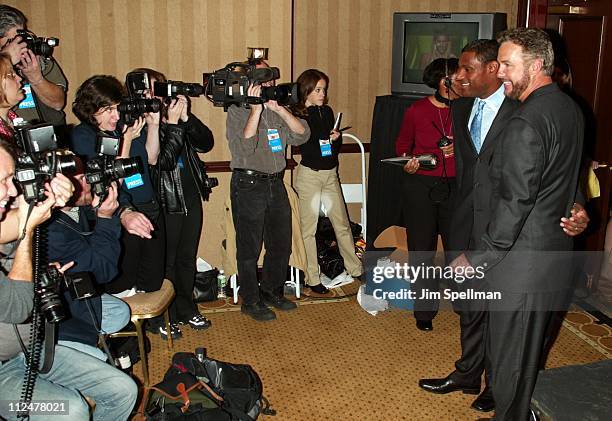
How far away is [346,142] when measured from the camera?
4961mm

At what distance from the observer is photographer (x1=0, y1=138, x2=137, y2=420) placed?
6.40 ft

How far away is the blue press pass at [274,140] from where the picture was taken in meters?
3.76

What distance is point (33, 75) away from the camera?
3406 mm

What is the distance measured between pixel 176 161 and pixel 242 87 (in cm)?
56

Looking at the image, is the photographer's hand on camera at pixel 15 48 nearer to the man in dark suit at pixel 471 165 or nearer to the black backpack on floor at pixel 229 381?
the black backpack on floor at pixel 229 381

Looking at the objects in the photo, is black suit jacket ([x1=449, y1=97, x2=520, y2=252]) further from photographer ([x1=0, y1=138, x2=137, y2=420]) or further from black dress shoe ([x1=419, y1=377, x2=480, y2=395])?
photographer ([x1=0, y1=138, x2=137, y2=420])

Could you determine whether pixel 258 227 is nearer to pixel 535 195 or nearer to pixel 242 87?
pixel 242 87

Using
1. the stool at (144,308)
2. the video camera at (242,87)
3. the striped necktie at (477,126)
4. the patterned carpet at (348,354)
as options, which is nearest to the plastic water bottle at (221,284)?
the patterned carpet at (348,354)

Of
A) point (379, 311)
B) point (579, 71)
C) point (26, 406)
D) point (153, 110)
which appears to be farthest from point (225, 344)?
point (579, 71)

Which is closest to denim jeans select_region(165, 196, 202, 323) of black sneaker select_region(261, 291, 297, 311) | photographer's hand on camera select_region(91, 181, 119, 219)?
black sneaker select_region(261, 291, 297, 311)

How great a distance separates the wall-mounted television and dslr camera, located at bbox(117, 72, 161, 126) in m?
1.88

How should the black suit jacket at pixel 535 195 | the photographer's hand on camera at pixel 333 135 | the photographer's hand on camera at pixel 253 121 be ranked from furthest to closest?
the photographer's hand on camera at pixel 333 135, the photographer's hand on camera at pixel 253 121, the black suit jacket at pixel 535 195

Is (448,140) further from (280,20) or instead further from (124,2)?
(124,2)

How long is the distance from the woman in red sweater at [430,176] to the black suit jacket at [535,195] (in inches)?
47.1
